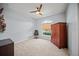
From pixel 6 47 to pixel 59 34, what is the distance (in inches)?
40.3

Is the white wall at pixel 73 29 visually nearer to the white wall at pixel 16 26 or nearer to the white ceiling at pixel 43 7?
the white ceiling at pixel 43 7

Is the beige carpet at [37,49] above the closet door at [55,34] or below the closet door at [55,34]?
below

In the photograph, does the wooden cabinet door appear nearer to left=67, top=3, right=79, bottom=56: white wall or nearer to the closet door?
the closet door

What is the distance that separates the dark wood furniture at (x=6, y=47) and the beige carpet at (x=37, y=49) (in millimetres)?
90

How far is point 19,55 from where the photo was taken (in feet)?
5.67

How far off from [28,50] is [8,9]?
839 millimetres

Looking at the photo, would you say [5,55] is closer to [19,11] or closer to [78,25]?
[19,11]

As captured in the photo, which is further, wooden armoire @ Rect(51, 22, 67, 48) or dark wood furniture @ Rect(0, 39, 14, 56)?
wooden armoire @ Rect(51, 22, 67, 48)

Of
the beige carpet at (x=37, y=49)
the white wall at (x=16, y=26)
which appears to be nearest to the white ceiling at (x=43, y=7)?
the white wall at (x=16, y=26)

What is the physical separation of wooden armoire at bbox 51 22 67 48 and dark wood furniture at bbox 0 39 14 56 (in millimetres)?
793

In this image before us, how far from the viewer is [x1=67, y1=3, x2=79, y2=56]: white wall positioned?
1.70 metres

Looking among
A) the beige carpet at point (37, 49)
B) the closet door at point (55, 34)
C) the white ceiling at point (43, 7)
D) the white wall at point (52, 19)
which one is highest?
the white ceiling at point (43, 7)

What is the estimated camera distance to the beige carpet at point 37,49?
1747 mm

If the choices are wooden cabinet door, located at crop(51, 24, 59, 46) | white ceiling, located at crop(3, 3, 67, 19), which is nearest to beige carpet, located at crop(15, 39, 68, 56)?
wooden cabinet door, located at crop(51, 24, 59, 46)
